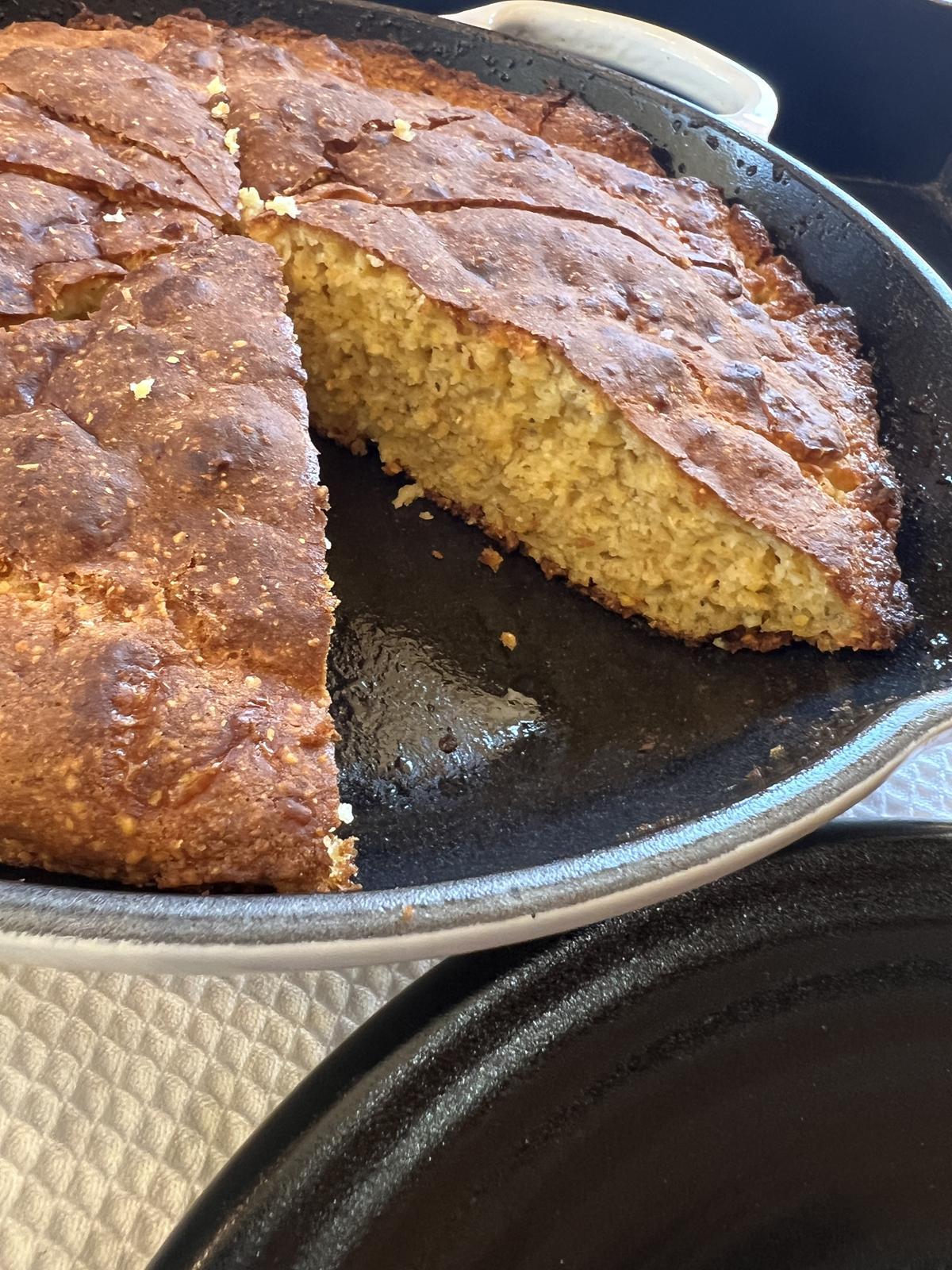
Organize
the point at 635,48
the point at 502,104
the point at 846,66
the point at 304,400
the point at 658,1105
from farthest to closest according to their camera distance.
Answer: the point at 846,66
the point at 635,48
the point at 502,104
the point at 304,400
the point at 658,1105

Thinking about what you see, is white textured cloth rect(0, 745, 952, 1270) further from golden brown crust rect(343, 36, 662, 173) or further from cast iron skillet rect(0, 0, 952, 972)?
golden brown crust rect(343, 36, 662, 173)

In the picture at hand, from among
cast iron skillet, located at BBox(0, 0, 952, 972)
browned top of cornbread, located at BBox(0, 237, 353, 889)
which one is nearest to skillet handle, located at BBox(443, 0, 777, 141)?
cast iron skillet, located at BBox(0, 0, 952, 972)

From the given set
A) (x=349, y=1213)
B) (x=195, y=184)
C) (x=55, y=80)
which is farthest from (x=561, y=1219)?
(x=55, y=80)

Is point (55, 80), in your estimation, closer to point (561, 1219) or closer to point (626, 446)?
point (626, 446)

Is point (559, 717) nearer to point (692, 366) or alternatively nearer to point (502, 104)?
point (692, 366)

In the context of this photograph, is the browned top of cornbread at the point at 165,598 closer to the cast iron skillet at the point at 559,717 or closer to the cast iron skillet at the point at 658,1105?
the cast iron skillet at the point at 559,717

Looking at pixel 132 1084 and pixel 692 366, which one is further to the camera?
pixel 692 366

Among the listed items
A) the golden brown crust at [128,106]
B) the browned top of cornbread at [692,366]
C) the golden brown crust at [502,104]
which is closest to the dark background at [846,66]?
the golden brown crust at [502,104]

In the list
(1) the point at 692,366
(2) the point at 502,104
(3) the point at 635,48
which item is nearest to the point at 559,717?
(1) the point at 692,366
